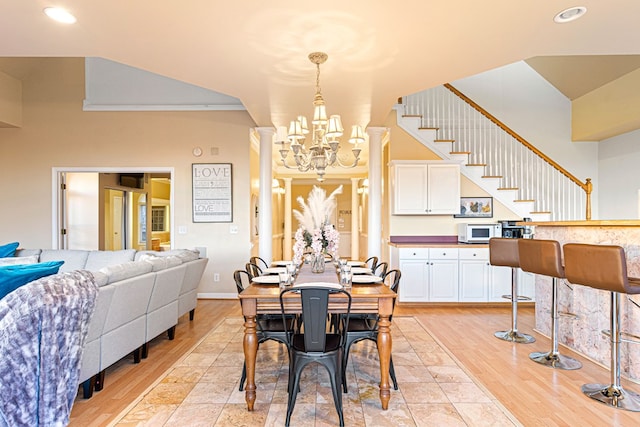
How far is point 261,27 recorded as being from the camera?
268 centimetres

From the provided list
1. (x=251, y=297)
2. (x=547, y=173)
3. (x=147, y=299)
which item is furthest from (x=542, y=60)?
(x=147, y=299)

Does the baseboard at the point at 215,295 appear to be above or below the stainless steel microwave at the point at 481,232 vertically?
below

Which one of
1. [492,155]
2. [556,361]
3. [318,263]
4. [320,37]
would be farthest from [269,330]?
[492,155]

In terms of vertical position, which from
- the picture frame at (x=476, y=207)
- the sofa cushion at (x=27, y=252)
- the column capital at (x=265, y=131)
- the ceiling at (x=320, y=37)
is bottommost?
the sofa cushion at (x=27, y=252)

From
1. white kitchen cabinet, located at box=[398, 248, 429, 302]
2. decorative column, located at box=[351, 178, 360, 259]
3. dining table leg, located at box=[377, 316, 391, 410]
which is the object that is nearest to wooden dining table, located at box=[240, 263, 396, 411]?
dining table leg, located at box=[377, 316, 391, 410]

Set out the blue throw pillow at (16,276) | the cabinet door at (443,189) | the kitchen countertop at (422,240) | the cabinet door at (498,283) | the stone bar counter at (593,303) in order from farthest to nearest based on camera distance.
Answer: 1. the kitchen countertop at (422,240)
2. the cabinet door at (443,189)
3. the cabinet door at (498,283)
4. the stone bar counter at (593,303)
5. the blue throw pillow at (16,276)

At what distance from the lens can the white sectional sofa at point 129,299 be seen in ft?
8.59

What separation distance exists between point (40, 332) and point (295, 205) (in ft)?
38.6

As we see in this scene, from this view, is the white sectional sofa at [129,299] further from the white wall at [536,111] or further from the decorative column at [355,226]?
the decorative column at [355,226]

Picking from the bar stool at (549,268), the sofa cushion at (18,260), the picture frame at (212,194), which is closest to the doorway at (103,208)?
the picture frame at (212,194)

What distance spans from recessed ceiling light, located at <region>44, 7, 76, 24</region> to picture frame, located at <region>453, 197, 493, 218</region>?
16.6ft

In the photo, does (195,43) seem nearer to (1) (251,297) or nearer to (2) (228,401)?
(1) (251,297)

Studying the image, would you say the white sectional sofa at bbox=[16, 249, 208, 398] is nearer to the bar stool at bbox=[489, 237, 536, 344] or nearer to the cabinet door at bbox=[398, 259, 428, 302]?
the cabinet door at bbox=[398, 259, 428, 302]

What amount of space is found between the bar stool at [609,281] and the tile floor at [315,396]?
2.64 feet
